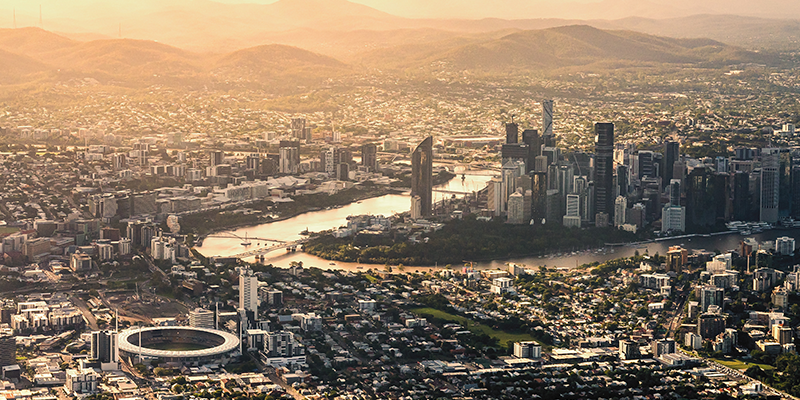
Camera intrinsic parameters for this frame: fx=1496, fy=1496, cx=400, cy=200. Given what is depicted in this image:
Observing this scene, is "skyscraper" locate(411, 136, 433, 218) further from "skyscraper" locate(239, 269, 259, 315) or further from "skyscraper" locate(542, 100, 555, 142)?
"skyscraper" locate(239, 269, 259, 315)

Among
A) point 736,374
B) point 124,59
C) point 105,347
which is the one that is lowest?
point 736,374

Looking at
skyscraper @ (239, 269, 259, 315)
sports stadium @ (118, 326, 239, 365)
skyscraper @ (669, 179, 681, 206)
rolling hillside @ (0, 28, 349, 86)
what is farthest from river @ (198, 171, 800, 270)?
rolling hillside @ (0, 28, 349, 86)

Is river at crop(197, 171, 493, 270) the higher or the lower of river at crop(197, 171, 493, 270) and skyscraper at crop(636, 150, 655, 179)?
the lower

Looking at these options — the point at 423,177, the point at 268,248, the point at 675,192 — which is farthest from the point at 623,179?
the point at 268,248

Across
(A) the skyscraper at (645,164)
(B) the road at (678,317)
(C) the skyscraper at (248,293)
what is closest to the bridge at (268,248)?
(C) the skyscraper at (248,293)

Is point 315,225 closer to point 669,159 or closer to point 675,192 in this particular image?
point 675,192
